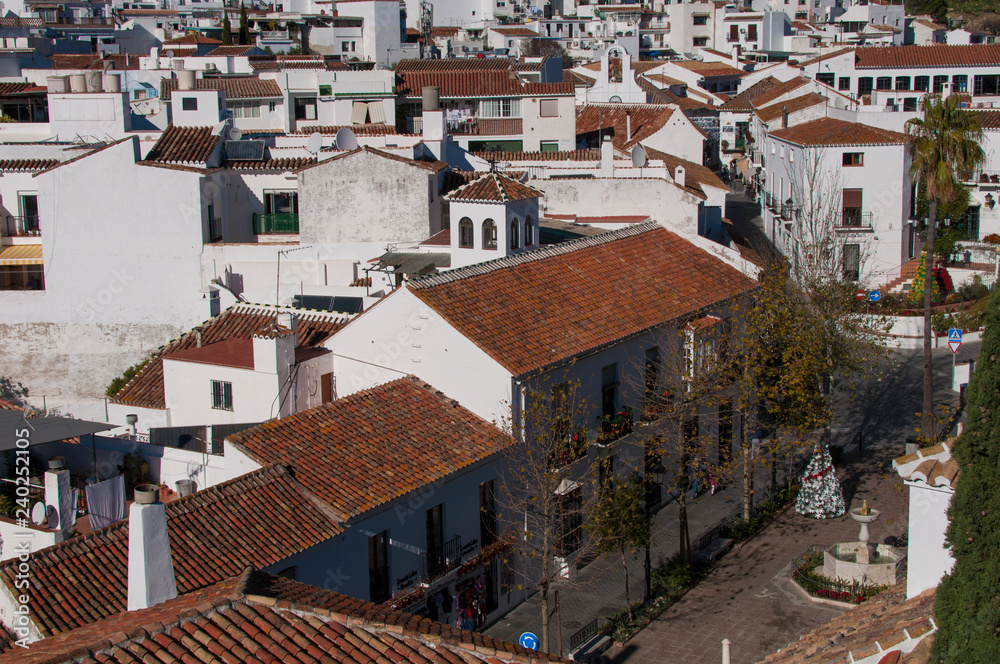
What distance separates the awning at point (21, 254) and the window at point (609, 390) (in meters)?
22.3

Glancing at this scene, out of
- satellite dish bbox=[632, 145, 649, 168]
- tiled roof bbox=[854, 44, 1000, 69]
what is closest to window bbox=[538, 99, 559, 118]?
satellite dish bbox=[632, 145, 649, 168]

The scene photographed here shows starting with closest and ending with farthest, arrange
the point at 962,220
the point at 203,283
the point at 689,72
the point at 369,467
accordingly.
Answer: the point at 369,467 → the point at 203,283 → the point at 962,220 → the point at 689,72

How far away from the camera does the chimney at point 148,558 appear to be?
15.0 m

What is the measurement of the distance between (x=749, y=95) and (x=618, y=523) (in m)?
64.1

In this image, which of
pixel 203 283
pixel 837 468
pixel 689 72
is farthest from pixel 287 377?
pixel 689 72

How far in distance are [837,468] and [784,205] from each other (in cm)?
2370

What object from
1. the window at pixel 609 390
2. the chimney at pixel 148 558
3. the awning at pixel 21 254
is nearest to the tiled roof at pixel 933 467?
the chimney at pixel 148 558

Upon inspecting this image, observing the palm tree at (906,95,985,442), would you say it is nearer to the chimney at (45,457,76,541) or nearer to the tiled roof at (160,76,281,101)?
the chimney at (45,457,76,541)

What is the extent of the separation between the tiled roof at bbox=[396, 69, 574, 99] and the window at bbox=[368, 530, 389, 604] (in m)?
42.1

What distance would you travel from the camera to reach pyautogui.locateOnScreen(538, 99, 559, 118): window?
207ft

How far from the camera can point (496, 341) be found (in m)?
28.2

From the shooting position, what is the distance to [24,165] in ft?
146

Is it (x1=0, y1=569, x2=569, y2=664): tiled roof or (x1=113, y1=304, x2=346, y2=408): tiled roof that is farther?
(x1=113, y1=304, x2=346, y2=408): tiled roof

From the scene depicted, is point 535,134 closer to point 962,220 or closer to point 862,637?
point 962,220
